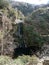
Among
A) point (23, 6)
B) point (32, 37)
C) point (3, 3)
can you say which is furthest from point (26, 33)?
point (23, 6)

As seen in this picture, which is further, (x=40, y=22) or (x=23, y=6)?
(x=23, y=6)

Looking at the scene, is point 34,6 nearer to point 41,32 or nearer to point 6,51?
point 41,32

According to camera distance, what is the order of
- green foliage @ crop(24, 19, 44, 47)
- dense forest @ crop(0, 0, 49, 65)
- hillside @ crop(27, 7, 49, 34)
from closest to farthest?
1. dense forest @ crop(0, 0, 49, 65)
2. green foliage @ crop(24, 19, 44, 47)
3. hillside @ crop(27, 7, 49, 34)

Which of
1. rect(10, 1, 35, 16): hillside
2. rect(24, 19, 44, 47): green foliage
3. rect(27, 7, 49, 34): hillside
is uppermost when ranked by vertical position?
rect(10, 1, 35, 16): hillside

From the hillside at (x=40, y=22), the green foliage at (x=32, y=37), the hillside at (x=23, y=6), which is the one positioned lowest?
the green foliage at (x=32, y=37)

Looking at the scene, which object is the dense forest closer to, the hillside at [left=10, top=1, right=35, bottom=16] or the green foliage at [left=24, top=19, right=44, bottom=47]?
the green foliage at [left=24, top=19, right=44, bottom=47]

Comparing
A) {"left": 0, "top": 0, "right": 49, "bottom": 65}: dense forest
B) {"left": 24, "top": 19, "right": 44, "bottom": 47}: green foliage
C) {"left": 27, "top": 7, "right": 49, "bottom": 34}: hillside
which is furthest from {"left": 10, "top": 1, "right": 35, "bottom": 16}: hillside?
{"left": 24, "top": 19, "right": 44, "bottom": 47}: green foliage

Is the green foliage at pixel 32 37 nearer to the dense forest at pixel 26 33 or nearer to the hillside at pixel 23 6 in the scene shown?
the dense forest at pixel 26 33

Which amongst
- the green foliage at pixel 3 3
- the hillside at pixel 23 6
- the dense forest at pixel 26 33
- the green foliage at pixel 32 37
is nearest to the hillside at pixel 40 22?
the dense forest at pixel 26 33

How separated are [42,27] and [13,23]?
2.29 metres

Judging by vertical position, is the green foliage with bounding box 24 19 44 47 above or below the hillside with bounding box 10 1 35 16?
below

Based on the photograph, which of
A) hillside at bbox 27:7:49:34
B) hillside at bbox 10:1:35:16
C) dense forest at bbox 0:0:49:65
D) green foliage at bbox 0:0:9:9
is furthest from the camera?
hillside at bbox 10:1:35:16

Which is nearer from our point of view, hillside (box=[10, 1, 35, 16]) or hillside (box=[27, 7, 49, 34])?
hillside (box=[27, 7, 49, 34])

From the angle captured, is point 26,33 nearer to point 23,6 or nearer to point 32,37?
point 32,37
